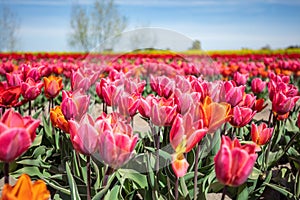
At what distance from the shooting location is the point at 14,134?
1.18 m

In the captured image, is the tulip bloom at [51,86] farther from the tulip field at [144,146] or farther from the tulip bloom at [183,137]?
the tulip bloom at [183,137]

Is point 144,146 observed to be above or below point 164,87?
below

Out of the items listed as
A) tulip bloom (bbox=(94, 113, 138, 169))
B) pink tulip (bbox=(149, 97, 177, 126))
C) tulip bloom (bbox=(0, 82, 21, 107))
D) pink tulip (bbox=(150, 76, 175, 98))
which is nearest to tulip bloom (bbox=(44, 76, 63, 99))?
tulip bloom (bbox=(0, 82, 21, 107))

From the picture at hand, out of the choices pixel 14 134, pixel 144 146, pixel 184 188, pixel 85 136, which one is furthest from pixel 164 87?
pixel 14 134

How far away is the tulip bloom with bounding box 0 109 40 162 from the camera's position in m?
1.18

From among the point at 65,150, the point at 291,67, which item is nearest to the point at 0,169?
the point at 65,150

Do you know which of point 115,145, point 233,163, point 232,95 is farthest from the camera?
point 232,95

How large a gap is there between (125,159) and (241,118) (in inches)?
40.1

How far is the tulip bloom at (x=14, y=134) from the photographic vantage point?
3.86 ft

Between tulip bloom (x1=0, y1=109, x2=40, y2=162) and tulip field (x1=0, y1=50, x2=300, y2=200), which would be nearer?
tulip bloom (x1=0, y1=109, x2=40, y2=162)

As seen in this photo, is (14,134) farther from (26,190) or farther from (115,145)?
(115,145)

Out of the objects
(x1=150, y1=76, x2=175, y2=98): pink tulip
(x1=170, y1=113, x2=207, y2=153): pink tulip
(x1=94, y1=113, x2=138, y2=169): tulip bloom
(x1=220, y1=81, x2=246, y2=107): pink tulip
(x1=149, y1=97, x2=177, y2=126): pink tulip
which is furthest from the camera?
(x1=150, y1=76, x2=175, y2=98): pink tulip

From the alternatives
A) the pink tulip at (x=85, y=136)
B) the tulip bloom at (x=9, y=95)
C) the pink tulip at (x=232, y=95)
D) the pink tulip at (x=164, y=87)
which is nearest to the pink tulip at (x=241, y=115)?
the pink tulip at (x=232, y=95)

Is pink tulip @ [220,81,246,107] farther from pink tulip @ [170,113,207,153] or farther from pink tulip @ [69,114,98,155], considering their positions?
pink tulip @ [69,114,98,155]
